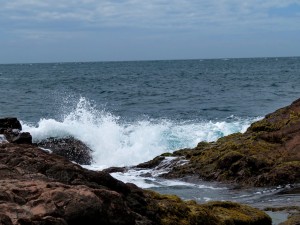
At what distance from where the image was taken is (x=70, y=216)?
5.32 metres

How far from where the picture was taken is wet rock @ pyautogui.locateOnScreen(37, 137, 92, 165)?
19859mm

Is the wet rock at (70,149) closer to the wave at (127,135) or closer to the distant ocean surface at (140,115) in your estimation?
the wave at (127,135)

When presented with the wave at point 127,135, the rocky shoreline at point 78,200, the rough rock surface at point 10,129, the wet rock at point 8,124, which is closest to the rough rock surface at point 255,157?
the rocky shoreline at point 78,200

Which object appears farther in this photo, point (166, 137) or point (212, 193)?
point (166, 137)

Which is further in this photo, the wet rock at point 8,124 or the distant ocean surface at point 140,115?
the distant ocean surface at point 140,115

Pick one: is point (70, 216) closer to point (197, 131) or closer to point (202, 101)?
point (197, 131)

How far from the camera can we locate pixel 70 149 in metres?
20.2

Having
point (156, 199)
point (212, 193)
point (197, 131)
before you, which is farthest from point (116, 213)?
point (197, 131)

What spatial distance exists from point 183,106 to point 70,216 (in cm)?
3529

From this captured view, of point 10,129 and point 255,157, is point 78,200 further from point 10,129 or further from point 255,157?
point 10,129

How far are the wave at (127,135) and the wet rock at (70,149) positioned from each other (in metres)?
0.43

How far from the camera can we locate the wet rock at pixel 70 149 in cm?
1986

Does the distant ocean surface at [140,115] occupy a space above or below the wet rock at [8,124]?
below

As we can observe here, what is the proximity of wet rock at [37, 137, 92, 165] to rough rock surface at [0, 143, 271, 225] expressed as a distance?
40.5 ft
